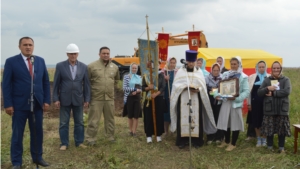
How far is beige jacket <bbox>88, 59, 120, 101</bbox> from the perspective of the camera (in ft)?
18.1

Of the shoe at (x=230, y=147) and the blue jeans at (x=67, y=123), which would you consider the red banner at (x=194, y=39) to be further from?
the blue jeans at (x=67, y=123)

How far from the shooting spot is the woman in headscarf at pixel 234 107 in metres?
5.21

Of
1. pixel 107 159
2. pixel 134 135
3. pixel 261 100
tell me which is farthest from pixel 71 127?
pixel 261 100

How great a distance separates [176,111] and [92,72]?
1784 mm

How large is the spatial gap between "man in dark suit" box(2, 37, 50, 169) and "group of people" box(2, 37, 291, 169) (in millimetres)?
13

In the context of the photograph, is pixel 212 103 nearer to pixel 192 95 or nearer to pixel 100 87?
pixel 192 95

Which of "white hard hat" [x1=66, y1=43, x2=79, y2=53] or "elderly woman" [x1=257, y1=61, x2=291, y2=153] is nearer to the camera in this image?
"elderly woman" [x1=257, y1=61, x2=291, y2=153]

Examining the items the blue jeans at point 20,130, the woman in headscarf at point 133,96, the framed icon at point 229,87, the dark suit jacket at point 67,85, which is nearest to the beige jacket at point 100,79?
the dark suit jacket at point 67,85

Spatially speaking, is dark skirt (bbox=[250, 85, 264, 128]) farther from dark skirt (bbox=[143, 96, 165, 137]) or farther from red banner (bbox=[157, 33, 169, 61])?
red banner (bbox=[157, 33, 169, 61])

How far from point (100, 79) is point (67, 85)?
0.64 meters

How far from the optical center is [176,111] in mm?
5754

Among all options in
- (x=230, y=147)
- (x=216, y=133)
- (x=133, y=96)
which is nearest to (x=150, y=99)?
(x=133, y=96)

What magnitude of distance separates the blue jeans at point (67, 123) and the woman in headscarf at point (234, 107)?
2532mm

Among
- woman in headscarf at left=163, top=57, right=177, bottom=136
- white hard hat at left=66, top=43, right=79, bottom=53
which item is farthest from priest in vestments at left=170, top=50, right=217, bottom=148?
white hard hat at left=66, top=43, right=79, bottom=53
